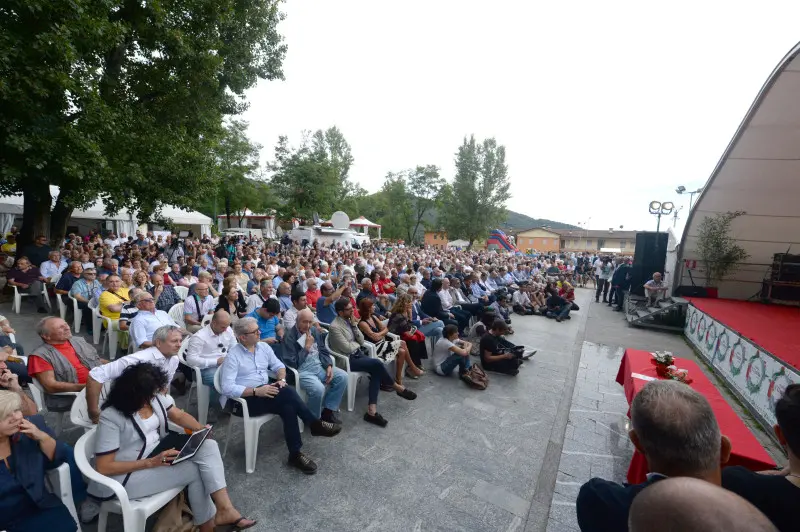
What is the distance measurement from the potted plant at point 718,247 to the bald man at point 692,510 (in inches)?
519

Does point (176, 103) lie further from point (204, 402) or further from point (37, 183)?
point (204, 402)

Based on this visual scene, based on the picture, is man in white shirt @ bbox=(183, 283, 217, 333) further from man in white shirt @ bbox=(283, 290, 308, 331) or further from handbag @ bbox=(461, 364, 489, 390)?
handbag @ bbox=(461, 364, 489, 390)

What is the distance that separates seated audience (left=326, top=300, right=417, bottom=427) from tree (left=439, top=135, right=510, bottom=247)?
3833 centimetres

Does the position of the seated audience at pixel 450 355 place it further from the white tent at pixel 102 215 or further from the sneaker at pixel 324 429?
the white tent at pixel 102 215

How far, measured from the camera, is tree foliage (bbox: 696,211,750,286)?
34.8 feet

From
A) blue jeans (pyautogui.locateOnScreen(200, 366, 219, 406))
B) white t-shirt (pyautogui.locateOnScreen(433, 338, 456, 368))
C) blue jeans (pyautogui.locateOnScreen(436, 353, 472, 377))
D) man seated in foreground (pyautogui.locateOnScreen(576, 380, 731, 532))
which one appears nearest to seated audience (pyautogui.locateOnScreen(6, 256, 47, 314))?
blue jeans (pyautogui.locateOnScreen(200, 366, 219, 406))

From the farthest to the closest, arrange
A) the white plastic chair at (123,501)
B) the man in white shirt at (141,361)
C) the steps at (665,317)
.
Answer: the steps at (665,317) → the man in white shirt at (141,361) → the white plastic chair at (123,501)

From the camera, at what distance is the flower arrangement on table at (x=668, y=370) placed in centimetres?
345

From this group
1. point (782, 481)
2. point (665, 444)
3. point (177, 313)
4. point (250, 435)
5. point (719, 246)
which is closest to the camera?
point (665, 444)

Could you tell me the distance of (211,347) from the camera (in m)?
3.69

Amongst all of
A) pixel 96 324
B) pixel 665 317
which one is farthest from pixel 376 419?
pixel 665 317

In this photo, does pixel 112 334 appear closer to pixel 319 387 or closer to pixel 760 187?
pixel 319 387

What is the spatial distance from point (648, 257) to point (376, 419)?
1230 centimetres

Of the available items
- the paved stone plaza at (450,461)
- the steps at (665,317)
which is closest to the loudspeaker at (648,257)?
the steps at (665,317)
